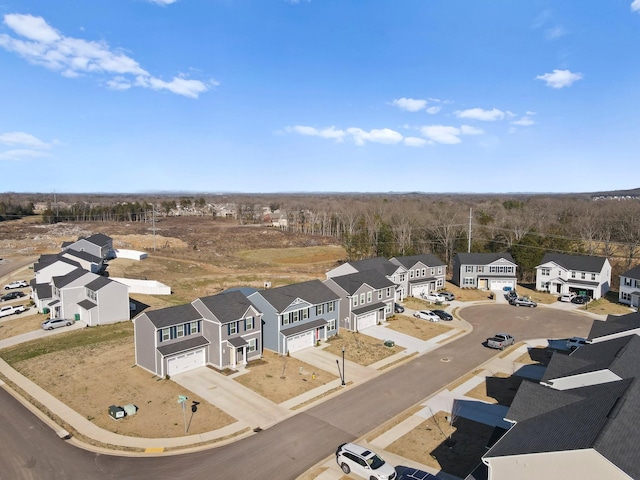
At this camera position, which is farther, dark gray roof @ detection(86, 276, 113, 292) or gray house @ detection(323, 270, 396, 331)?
dark gray roof @ detection(86, 276, 113, 292)

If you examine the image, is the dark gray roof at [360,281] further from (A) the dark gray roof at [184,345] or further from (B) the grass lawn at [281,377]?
(A) the dark gray roof at [184,345]

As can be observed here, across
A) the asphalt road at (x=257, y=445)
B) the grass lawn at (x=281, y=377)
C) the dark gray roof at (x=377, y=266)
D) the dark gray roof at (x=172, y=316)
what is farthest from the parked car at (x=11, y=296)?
the dark gray roof at (x=377, y=266)

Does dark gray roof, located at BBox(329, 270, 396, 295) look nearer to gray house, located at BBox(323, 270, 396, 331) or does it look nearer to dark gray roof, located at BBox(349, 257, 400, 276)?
gray house, located at BBox(323, 270, 396, 331)

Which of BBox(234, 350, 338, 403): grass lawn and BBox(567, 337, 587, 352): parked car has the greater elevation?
BBox(567, 337, 587, 352): parked car

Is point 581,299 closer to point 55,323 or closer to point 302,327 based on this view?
point 302,327

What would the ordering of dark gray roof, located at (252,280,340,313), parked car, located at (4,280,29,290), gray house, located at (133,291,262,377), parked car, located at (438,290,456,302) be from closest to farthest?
1. gray house, located at (133,291,262,377)
2. dark gray roof, located at (252,280,340,313)
3. parked car, located at (438,290,456,302)
4. parked car, located at (4,280,29,290)

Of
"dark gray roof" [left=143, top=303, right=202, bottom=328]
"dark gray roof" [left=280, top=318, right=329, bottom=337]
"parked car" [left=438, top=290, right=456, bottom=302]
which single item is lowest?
"parked car" [left=438, top=290, right=456, bottom=302]

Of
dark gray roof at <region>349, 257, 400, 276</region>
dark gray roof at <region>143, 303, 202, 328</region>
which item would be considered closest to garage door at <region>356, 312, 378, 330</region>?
dark gray roof at <region>349, 257, 400, 276</region>
